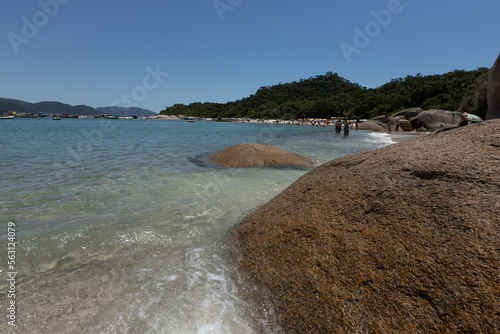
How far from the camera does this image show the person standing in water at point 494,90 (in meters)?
3.46

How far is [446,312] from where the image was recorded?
5.81 feet

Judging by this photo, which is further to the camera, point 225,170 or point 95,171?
point 225,170

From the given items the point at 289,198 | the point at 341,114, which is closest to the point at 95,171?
the point at 289,198

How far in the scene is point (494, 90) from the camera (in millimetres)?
3613

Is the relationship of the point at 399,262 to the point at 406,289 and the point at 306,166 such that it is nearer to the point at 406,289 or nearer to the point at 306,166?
the point at 406,289

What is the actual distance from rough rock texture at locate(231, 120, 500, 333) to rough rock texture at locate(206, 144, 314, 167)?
22.6ft

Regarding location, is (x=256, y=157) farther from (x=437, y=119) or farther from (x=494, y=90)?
(x=437, y=119)

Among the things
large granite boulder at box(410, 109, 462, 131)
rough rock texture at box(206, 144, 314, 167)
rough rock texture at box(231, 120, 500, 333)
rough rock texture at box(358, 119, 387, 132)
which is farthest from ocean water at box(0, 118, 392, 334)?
rough rock texture at box(358, 119, 387, 132)

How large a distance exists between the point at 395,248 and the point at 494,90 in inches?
125

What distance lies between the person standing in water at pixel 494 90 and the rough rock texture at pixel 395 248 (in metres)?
0.74

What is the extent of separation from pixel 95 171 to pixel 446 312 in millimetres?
9826

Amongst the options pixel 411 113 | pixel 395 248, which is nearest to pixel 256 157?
pixel 395 248

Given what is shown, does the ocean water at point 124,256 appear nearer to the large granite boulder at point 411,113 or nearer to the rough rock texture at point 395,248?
the rough rock texture at point 395,248

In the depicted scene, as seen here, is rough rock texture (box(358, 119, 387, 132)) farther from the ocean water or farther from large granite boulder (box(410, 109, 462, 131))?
the ocean water
